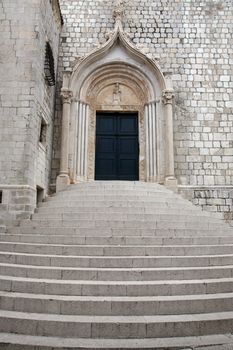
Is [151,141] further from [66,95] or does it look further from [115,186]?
[66,95]

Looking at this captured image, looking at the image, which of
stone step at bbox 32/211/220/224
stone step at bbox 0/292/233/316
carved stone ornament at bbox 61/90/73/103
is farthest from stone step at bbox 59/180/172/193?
stone step at bbox 0/292/233/316

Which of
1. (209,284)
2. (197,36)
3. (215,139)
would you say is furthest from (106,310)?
(197,36)

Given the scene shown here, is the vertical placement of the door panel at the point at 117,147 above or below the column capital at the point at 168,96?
below

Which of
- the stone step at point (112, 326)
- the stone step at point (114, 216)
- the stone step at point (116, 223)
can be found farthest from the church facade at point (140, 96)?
the stone step at point (112, 326)

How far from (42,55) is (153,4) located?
5.31 metres

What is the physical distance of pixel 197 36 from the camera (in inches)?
419

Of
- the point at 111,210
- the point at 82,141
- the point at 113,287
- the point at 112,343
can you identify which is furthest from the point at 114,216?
the point at 82,141

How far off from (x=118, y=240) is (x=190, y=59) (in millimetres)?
7842

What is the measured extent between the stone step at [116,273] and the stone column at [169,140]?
499 cm

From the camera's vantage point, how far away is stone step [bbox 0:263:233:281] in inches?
164

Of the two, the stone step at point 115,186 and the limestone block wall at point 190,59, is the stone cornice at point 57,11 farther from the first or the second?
the stone step at point 115,186

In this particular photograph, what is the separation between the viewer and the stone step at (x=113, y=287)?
383 centimetres

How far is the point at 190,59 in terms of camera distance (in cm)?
1045

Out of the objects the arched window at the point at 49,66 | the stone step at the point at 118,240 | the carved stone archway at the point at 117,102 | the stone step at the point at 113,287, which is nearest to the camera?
the stone step at the point at 113,287
